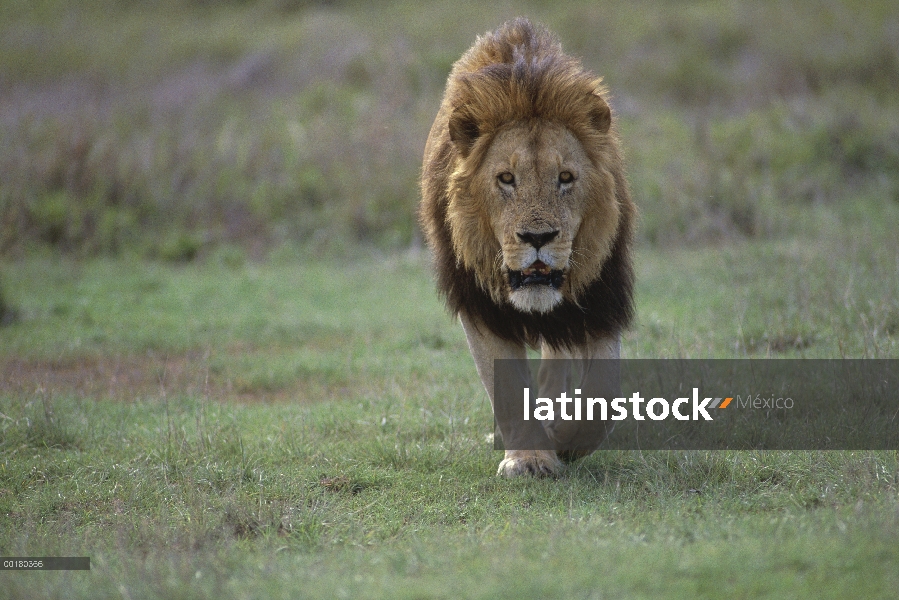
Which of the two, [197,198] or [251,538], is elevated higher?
[197,198]

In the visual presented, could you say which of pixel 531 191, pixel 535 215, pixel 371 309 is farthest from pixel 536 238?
pixel 371 309

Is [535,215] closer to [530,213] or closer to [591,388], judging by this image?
[530,213]

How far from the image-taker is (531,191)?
4.38 m

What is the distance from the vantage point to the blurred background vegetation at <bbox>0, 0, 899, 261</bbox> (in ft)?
39.5

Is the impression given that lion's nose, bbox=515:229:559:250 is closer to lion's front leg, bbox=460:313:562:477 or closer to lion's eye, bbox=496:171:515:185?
lion's eye, bbox=496:171:515:185

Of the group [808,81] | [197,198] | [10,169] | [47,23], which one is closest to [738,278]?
[197,198]

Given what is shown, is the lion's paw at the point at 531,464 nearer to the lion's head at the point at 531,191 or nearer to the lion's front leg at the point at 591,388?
the lion's front leg at the point at 591,388

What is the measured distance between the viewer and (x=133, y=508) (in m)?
4.52

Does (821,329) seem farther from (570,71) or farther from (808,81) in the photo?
(808,81)

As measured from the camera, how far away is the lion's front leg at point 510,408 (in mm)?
4887

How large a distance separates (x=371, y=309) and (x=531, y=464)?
15.5 ft

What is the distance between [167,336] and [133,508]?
3866 mm

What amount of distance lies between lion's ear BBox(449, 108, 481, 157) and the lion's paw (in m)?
1.46

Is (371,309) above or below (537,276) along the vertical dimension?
below
